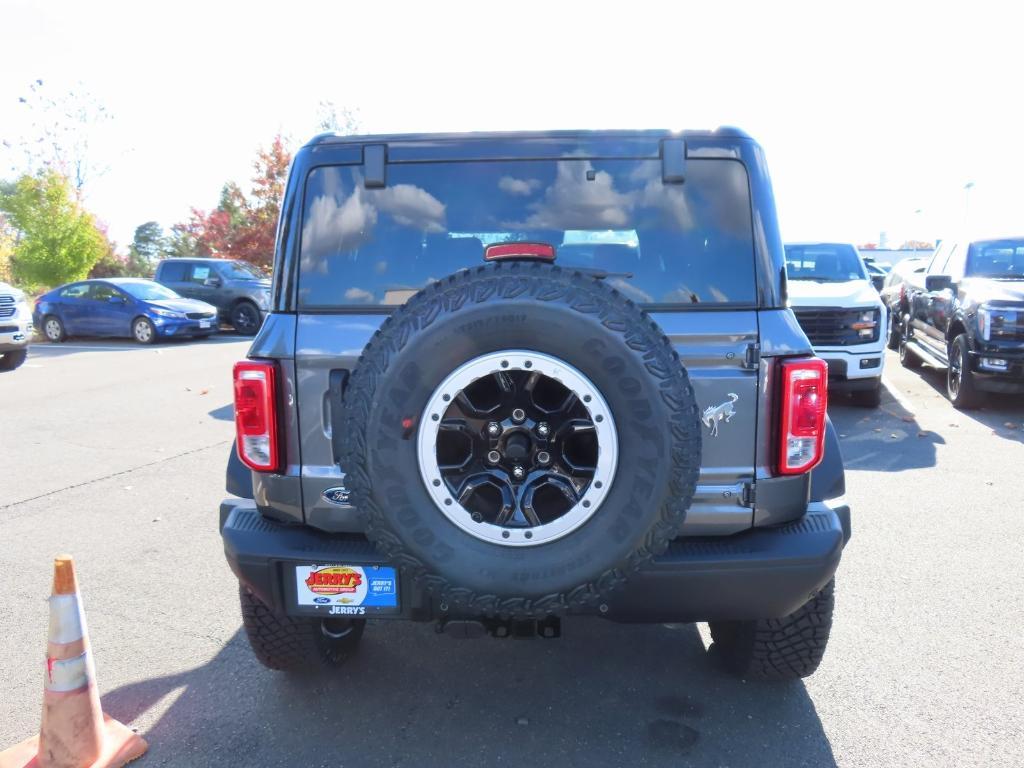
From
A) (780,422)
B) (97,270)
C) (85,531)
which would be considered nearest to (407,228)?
(780,422)

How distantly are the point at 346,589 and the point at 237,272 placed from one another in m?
18.9

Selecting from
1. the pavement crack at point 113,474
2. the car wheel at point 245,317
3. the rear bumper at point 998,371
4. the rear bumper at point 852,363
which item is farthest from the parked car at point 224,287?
the rear bumper at point 998,371

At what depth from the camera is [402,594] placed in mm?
2408

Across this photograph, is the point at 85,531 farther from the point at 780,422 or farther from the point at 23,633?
the point at 780,422

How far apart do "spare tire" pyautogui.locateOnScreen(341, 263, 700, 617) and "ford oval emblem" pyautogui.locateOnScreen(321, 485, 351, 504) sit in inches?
13.3

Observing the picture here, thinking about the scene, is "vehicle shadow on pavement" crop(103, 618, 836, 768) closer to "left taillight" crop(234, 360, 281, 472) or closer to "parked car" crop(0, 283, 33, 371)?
"left taillight" crop(234, 360, 281, 472)

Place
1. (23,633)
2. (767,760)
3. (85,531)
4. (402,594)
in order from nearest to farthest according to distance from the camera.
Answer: (402,594), (767,760), (23,633), (85,531)

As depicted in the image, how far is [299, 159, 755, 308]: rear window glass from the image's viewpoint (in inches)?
101

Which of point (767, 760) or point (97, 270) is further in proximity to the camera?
point (97, 270)

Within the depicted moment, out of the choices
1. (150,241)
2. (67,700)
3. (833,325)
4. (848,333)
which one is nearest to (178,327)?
(833,325)

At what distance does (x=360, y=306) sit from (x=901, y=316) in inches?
454

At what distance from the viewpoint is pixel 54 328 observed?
57.5 feet

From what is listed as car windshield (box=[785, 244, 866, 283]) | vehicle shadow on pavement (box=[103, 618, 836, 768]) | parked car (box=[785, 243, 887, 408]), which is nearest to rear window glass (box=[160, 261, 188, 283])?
car windshield (box=[785, 244, 866, 283])

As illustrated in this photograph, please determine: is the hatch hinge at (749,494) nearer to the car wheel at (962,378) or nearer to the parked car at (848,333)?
the parked car at (848,333)
